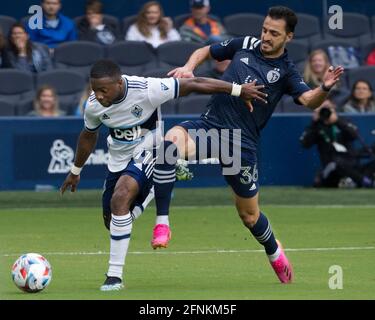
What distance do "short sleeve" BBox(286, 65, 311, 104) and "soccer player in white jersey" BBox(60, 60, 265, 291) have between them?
0.55 m

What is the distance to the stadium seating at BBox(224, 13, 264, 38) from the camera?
21.8 metres

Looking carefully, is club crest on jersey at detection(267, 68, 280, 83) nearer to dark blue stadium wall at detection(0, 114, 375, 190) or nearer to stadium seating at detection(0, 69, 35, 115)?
dark blue stadium wall at detection(0, 114, 375, 190)

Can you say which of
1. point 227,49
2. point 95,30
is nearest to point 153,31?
point 95,30

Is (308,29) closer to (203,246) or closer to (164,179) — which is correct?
(203,246)

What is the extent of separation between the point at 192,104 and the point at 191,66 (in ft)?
28.7

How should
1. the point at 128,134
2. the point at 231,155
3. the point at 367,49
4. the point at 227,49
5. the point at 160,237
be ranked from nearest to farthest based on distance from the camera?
the point at 160,237, the point at 128,134, the point at 231,155, the point at 227,49, the point at 367,49

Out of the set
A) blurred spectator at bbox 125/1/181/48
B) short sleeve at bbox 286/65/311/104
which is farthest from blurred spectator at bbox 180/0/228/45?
short sleeve at bbox 286/65/311/104

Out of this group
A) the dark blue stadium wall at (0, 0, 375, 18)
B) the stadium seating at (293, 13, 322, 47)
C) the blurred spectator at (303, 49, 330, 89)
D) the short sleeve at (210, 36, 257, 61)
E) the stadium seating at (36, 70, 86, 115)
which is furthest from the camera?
the dark blue stadium wall at (0, 0, 375, 18)

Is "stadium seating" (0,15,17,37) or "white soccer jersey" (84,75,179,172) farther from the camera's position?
"stadium seating" (0,15,17,37)

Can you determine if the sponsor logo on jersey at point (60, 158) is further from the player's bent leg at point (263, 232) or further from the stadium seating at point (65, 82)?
the player's bent leg at point (263, 232)

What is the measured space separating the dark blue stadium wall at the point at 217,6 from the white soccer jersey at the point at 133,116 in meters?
12.0

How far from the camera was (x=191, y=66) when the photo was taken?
11102 millimetres

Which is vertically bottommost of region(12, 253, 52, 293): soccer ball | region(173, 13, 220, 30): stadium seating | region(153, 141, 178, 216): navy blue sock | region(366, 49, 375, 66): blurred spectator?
region(12, 253, 52, 293): soccer ball

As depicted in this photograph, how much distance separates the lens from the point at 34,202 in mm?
17875
